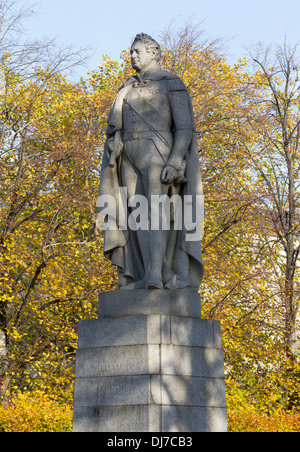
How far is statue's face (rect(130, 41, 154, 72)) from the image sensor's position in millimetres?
8516

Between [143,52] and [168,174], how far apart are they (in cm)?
167

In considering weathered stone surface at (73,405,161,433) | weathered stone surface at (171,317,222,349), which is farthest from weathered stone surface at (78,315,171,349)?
weathered stone surface at (73,405,161,433)

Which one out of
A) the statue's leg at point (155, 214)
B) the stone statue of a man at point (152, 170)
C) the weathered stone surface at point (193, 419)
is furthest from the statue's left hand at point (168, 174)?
the weathered stone surface at point (193, 419)

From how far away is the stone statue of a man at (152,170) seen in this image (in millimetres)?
8039

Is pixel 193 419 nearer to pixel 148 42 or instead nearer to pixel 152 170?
pixel 152 170

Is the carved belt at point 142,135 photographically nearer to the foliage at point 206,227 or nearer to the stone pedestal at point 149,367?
the stone pedestal at point 149,367

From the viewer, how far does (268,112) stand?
876 inches

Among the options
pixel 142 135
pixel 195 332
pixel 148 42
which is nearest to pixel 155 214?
pixel 142 135

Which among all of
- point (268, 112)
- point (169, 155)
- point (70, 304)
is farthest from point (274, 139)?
point (169, 155)

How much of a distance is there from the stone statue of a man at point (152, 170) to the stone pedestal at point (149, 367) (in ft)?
1.19

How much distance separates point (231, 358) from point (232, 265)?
8.83 feet

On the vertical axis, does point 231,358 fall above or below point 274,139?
below

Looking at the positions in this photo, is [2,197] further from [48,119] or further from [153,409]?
[153,409]
